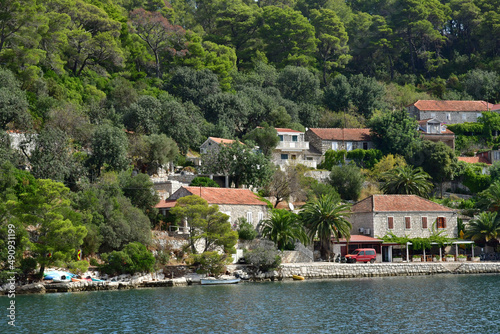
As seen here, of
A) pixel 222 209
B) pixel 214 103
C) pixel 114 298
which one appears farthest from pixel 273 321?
pixel 214 103

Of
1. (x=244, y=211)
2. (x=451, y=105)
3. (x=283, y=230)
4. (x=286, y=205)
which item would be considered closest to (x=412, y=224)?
(x=286, y=205)

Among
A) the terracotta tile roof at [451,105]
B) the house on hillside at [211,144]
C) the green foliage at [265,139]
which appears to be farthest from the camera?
the terracotta tile roof at [451,105]

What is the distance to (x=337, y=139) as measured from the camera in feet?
261

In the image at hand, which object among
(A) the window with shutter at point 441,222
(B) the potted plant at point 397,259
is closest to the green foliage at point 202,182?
(B) the potted plant at point 397,259

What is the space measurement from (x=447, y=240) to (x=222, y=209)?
20665 millimetres

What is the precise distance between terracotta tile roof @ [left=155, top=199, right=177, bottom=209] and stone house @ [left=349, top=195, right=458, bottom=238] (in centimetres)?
1562

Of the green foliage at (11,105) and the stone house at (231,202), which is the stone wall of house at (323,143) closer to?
the stone house at (231,202)

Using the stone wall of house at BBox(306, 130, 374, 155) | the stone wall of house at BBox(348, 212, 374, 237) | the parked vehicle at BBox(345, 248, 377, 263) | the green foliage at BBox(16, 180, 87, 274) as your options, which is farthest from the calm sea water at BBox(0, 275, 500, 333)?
the stone wall of house at BBox(306, 130, 374, 155)

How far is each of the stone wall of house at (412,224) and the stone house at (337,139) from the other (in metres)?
20.6

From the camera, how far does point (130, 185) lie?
53.9m

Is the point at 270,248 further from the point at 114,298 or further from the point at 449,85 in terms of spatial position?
the point at 449,85

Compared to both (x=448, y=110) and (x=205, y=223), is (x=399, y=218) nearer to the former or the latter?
(x=205, y=223)

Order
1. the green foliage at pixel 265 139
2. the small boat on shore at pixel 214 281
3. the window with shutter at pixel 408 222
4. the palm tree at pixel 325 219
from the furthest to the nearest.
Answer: the green foliage at pixel 265 139 → the window with shutter at pixel 408 222 → the palm tree at pixel 325 219 → the small boat on shore at pixel 214 281

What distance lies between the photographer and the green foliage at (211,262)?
154ft
